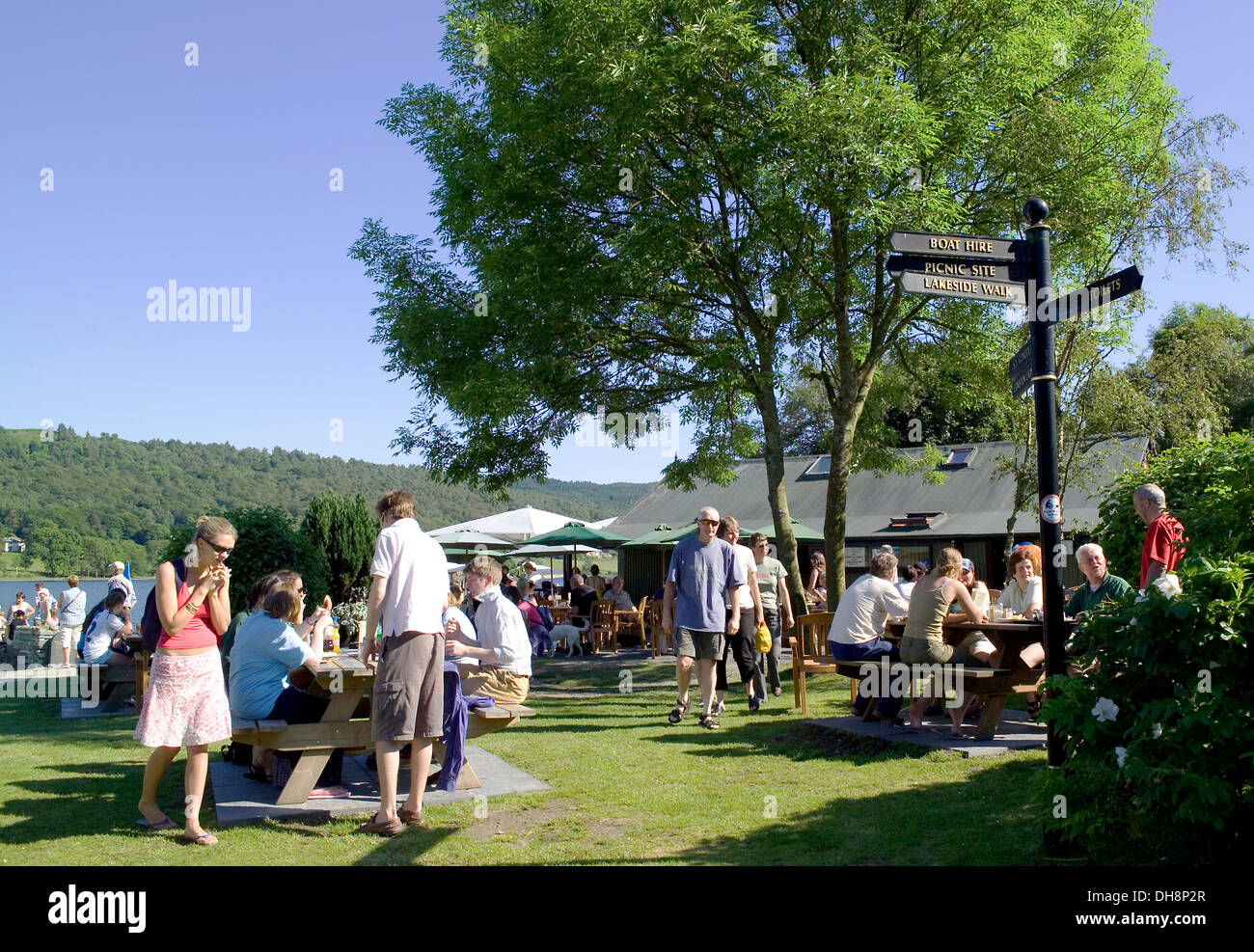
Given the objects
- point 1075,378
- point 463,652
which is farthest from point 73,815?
point 1075,378

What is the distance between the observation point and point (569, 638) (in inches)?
735

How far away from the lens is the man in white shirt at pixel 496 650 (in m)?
6.75

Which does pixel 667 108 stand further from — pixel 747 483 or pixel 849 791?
pixel 747 483

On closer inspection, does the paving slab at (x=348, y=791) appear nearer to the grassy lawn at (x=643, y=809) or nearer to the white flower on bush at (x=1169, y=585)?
the grassy lawn at (x=643, y=809)

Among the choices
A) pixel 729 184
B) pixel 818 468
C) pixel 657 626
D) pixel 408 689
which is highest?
pixel 729 184

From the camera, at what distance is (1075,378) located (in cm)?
1719

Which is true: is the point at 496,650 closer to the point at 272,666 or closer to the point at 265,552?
the point at 272,666

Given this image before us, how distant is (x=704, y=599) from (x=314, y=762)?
3851 millimetres

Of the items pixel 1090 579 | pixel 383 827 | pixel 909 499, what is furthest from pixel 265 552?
pixel 909 499

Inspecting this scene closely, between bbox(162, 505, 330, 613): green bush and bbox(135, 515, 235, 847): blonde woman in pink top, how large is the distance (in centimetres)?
610

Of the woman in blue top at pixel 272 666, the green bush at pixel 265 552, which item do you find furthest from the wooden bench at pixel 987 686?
the green bush at pixel 265 552

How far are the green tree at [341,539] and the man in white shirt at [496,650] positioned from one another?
8.94 m

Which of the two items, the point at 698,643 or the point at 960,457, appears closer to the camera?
the point at 698,643

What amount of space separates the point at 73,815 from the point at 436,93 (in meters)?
10.8
